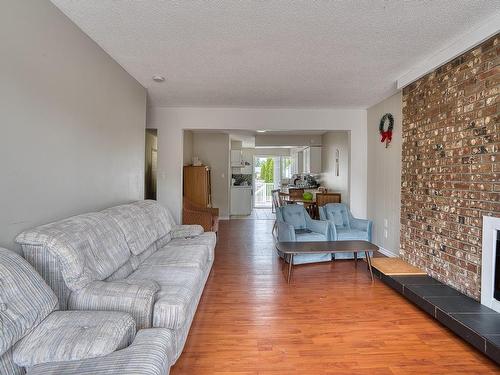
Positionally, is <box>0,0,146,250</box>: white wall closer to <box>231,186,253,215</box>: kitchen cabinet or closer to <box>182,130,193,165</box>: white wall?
<box>182,130,193,165</box>: white wall

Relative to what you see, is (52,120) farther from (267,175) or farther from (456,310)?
(267,175)

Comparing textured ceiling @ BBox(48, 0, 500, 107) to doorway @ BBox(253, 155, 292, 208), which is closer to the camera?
textured ceiling @ BBox(48, 0, 500, 107)

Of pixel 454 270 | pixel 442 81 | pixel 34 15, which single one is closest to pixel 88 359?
pixel 34 15

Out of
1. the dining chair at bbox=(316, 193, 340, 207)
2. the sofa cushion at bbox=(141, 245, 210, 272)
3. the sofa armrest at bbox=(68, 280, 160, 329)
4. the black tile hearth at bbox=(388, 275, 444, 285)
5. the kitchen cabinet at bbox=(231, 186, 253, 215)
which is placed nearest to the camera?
the sofa armrest at bbox=(68, 280, 160, 329)

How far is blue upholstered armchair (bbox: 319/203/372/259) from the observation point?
444cm

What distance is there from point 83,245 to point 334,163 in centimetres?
633

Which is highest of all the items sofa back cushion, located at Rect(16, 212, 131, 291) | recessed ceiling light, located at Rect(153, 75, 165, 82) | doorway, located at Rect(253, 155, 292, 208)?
recessed ceiling light, located at Rect(153, 75, 165, 82)

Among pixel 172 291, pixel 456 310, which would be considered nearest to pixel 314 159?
pixel 456 310

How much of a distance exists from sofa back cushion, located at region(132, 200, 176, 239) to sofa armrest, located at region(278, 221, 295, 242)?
1616 mm

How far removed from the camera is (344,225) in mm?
4844

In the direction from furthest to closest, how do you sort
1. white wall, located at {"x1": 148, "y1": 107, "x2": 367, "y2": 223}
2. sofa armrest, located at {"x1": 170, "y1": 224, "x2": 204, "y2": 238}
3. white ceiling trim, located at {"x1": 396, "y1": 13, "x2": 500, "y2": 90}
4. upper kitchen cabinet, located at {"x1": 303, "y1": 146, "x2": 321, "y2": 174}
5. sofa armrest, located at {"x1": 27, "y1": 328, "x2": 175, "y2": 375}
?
upper kitchen cabinet, located at {"x1": 303, "y1": 146, "x2": 321, "y2": 174}, white wall, located at {"x1": 148, "y1": 107, "x2": 367, "y2": 223}, sofa armrest, located at {"x1": 170, "y1": 224, "x2": 204, "y2": 238}, white ceiling trim, located at {"x1": 396, "y1": 13, "x2": 500, "y2": 90}, sofa armrest, located at {"x1": 27, "y1": 328, "x2": 175, "y2": 375}

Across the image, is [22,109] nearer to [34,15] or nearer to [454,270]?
[34,15]

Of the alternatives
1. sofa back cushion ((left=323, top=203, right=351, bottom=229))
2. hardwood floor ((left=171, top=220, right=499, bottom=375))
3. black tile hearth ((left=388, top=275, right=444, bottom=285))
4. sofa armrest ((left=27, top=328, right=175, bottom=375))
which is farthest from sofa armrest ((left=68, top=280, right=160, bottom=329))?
sofa back cushion ((left=323, top=203, right=351, bottom=229))

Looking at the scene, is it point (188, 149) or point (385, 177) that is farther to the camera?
point (188, 149)
